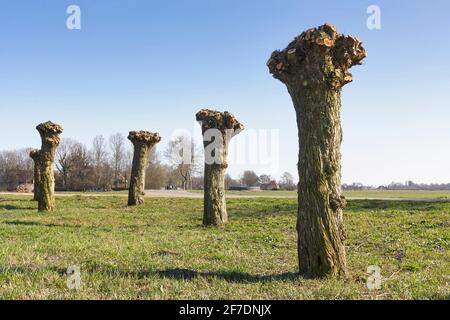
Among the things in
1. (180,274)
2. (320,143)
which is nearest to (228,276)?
(180,274)

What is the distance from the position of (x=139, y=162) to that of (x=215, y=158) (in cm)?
1300

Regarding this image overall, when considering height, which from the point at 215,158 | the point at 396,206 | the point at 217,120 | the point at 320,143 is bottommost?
the point at 396,206

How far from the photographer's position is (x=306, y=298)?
5.93m

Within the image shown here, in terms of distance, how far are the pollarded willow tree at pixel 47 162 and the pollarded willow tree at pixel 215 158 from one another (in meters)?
11.3

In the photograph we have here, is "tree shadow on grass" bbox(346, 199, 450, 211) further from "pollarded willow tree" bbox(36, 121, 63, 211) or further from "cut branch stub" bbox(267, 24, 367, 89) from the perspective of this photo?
"pollarded willow tree" bbox(36, 121, 63, 211)

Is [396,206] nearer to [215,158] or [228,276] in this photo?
[215,158]

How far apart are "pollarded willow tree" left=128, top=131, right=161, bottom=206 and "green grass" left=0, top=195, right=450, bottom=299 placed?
32.7 ft

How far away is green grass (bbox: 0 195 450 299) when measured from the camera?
20.6ft

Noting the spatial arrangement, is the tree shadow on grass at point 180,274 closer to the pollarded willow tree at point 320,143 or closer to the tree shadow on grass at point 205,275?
the tree shadow on grass at point 205,275

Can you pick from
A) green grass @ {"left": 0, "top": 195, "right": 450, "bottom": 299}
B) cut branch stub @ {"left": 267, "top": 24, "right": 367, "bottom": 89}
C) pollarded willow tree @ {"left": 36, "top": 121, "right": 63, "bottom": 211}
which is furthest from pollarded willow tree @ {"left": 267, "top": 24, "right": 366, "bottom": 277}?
pollarded willow tree @ {"left": 36, "top": 121, "right": 63, "bottom": 211}

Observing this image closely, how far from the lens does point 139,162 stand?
29.6m

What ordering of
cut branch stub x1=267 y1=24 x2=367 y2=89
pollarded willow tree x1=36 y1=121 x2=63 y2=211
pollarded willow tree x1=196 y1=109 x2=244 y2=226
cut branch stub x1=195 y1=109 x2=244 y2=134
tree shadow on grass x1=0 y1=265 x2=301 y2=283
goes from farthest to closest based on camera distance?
pollarded willow tree x1=36 y1=121 x2=63 y2=211 → cut branch stub x1=195 y1=109 x2=244 y2=134 → pollarded willow tree x1=196 y1=109 x2=244 y2=226 → cut branch stub x1=267 y1=24 x2=367 y2=89 → tree shadow on grass x1=0 y1=265 x2=301 y2=283

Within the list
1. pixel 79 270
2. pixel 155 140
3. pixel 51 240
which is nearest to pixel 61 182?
pixel 155 140
